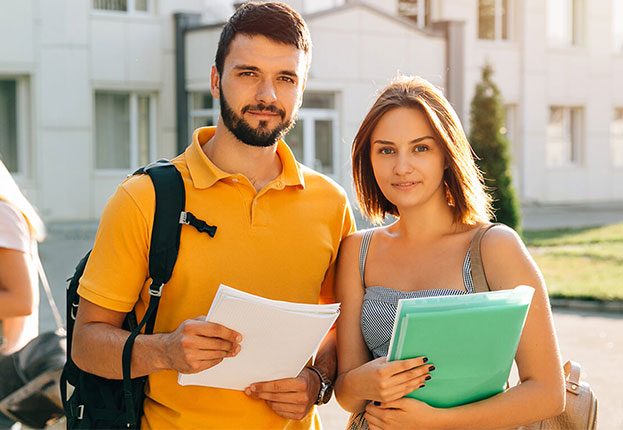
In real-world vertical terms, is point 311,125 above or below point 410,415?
above

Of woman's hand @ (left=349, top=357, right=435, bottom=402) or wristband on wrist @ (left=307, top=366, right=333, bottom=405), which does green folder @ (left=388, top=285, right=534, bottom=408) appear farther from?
wristband on wrist @ (left=307, top=366, right=333, bottom=405)

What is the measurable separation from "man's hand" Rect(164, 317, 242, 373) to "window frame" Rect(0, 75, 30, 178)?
57.7 ft

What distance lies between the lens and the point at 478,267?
93.1 inches

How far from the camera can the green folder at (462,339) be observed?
201 centimetres

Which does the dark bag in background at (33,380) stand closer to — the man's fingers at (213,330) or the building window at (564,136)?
the man's fingers at (213,330)

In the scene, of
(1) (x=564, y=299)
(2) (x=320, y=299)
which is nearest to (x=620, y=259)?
(1) (x=564, y=299)

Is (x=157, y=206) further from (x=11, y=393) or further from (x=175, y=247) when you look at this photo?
(x=11, y=393)

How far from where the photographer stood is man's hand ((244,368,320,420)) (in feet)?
7.81

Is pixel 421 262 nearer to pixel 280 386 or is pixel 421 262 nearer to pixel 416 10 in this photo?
pixel 280 386

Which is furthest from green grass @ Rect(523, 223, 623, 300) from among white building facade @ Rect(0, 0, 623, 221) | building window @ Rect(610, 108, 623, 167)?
building window @ Rect(610, 108, 623, 167)

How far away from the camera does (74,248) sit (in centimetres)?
1410

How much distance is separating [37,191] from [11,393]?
16.6 metres

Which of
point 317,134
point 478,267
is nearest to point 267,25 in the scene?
point 478,267

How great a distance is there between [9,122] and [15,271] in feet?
56.7
